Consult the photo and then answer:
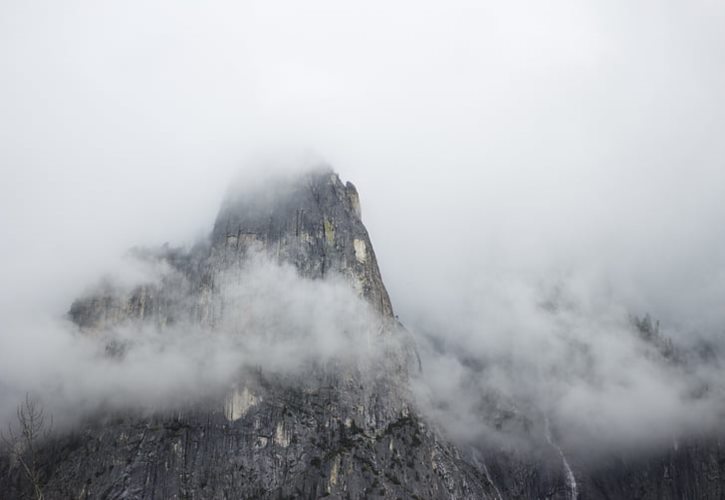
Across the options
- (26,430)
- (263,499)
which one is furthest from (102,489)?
(26,430)

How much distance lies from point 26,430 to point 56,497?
136m

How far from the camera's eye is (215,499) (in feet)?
652

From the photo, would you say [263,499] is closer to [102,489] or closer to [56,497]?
[102,489]

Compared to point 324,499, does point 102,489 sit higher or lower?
lower

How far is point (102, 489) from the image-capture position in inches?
7825

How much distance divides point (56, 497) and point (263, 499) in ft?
195

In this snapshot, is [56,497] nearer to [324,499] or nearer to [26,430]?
[324,499]

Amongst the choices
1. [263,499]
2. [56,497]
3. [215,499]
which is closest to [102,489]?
[56,497]

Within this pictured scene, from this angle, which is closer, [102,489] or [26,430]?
[26,430]

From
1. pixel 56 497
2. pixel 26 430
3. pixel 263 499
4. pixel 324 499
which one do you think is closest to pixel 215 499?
pixel 263 499

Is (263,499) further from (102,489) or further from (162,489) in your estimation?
(102,489)

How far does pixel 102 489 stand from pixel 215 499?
32.8m

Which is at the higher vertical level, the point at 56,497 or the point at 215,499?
the point at 215,499

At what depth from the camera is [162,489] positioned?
199875 mm
